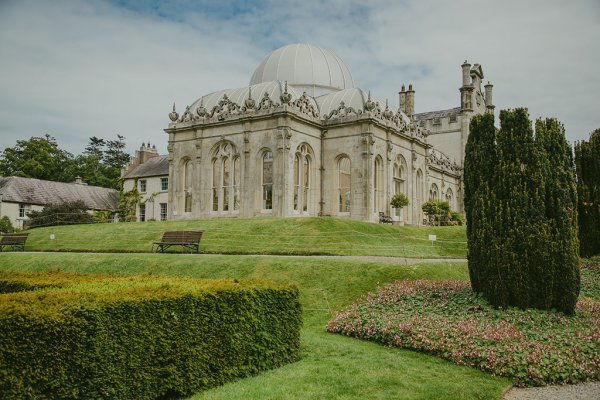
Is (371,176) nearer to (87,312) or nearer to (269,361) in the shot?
(269,361)

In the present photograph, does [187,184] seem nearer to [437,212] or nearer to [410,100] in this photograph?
[437,212]

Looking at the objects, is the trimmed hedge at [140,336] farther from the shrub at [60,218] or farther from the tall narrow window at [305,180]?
A: the shrub at [60,218]

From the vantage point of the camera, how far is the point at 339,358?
10391 mm

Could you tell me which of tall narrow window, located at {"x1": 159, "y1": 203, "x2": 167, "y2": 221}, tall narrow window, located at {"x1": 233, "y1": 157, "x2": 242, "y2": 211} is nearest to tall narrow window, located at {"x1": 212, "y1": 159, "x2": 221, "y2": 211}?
tall narrow window, located at {"x1": 233, "y1": 157, "x2": 242, "y2": 211}

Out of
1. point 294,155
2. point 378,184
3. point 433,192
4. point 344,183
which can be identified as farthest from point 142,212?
point 433,192

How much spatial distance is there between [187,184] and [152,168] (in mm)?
21158

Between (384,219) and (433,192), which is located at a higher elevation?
(433,192)

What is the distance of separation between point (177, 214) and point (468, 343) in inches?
1095

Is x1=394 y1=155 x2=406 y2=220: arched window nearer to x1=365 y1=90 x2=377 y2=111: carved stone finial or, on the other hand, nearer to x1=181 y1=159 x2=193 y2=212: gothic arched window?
x1=365 y1=90 x2=377 y2=111: carved stone finial

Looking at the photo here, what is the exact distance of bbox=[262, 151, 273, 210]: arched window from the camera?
32250 mm

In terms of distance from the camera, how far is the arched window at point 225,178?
3372 cm

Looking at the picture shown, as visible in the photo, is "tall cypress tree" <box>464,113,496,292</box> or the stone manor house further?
the stone manor house

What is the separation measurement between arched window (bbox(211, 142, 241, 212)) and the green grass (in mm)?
3791

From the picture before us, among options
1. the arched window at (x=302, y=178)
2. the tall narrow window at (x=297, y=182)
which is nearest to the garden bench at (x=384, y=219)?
the arched window at (x=302, y=178)
